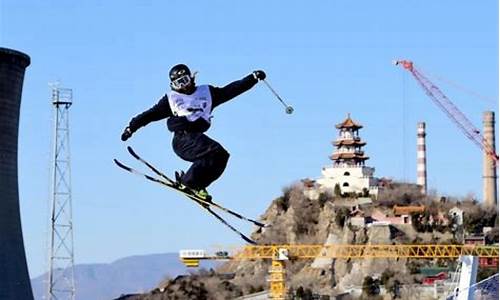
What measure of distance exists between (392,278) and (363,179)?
1644cm

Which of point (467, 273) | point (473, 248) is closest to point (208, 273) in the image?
point (473, 248)

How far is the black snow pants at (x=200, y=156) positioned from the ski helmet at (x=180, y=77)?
0.73 meters

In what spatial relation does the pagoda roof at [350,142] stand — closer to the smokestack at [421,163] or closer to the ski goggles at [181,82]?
the smokestack at [421,163]

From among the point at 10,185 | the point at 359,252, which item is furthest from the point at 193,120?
the point at 359,252

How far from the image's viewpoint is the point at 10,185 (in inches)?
2174

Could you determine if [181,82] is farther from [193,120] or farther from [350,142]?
[350,142]

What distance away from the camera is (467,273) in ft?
91.0

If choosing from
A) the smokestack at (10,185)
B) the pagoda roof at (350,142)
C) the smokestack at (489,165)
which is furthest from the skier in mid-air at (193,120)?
the smokestack at (489,165)

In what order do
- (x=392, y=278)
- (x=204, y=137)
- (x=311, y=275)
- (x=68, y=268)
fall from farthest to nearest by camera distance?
(x=311, y=275) → (x=392, y=278) → (x=68, y=268) → (x=204, y=137)

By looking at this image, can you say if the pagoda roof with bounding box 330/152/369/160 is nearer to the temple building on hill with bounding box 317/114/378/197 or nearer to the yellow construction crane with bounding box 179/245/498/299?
the temple building on hill with bounding box 317/114/378/197

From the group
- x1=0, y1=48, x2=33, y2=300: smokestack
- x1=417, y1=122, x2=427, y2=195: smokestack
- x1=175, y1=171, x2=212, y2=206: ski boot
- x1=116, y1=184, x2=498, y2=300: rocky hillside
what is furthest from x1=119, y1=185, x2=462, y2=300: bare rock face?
x1=175, y1=171, x2=212, y2=206: ski boot

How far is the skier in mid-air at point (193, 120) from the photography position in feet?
58.6

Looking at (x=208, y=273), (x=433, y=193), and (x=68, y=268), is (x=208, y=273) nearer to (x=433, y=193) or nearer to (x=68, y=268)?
(x=433, y=193)

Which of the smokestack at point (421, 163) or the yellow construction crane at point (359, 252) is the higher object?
the smokestack at point (421, 163)
